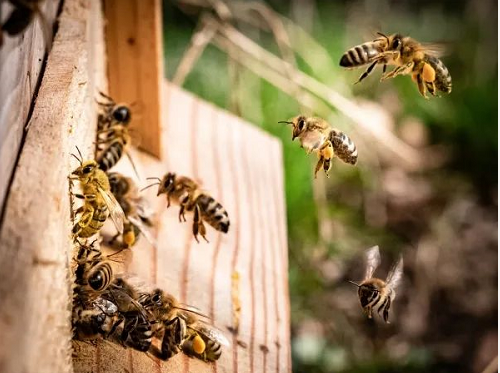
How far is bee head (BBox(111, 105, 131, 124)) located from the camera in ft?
11.0

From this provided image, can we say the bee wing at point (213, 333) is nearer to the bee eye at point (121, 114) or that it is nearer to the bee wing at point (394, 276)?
the bee wing at point (394, 276)

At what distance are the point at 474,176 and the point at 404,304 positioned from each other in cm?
152

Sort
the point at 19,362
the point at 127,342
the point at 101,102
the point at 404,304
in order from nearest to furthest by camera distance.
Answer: the point at 19,362 → the point at 127,342 → the point at 101,102 → the point at 404,304

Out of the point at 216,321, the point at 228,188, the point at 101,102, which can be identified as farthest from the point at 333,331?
the point at 216,321

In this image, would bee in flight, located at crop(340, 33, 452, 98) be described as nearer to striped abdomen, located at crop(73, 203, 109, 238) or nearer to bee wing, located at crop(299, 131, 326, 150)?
bee wing, located at crop(299, 131, 326, 150)

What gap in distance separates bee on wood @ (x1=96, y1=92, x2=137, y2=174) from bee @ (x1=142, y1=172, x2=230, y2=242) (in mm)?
180

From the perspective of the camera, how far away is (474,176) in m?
7.66

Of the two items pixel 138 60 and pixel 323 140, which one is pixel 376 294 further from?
pixel 138 60

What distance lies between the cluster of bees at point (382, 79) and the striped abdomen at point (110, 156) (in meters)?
0.60

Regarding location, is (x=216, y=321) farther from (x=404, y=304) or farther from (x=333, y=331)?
(x=404, y=304)

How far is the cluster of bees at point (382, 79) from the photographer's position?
9.62ft

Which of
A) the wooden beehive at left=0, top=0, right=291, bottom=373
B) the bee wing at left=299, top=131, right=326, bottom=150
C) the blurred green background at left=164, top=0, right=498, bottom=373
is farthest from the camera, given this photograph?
the blurred green background at left=164, top=0, right=498, bottom=373

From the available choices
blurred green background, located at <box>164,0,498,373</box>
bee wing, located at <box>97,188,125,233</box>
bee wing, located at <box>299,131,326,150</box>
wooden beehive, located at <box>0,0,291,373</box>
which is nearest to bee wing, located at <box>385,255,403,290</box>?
wooden beehive, located at <box>0,0,291,373</box>

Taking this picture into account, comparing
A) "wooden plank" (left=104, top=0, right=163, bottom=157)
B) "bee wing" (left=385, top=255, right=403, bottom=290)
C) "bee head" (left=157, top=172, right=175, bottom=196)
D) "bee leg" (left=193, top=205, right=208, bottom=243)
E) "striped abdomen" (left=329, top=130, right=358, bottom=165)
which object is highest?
"wooden plank" (left=104, top=0, right=163, bottom=157)
